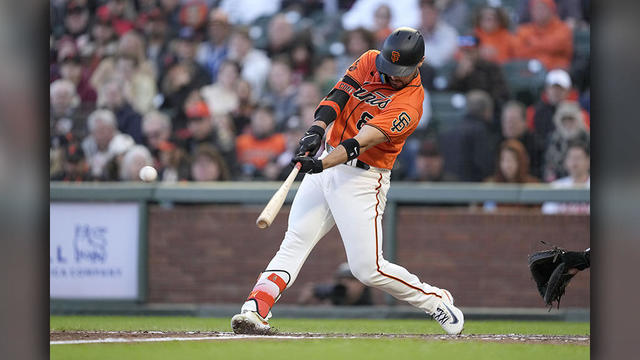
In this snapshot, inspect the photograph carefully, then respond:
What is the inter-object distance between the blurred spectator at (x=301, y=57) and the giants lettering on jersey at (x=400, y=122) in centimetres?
363

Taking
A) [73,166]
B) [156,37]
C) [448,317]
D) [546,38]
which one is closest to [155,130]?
[73,166]

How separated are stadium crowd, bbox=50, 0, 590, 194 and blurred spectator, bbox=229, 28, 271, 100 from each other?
0.04 feet

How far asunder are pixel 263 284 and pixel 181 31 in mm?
4493

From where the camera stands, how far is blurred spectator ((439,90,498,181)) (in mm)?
7371

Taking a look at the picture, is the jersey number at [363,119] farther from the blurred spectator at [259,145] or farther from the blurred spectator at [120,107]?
the blurred spectator at [120,107]

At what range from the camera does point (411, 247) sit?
284 inches

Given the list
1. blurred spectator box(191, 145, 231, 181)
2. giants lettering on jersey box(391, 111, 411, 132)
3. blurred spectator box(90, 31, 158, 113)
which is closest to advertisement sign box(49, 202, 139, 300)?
blurred spectator box(191, 145, 231, 181)

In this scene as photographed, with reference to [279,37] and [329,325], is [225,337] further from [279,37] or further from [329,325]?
[279,37]

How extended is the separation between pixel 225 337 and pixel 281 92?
3855mm

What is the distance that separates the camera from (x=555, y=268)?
501 cm

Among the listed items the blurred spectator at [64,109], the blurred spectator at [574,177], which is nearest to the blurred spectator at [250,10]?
the blurred spectator at [64,109]
